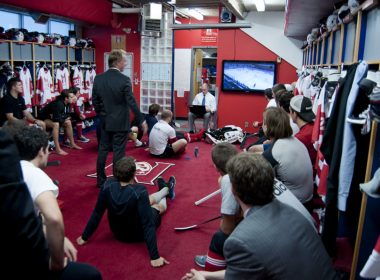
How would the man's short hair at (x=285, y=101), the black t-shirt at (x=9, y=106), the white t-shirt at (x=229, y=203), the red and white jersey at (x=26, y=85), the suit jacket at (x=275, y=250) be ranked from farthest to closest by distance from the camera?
1. the red and white jersey at (x=26, y=85)
2. the black t-shirt at (x=9, y=106)
3. the man's short hair at (x=285, y=101)
4. the white t-shirt at (x=229, y=203)
5. the suit jacket at (x=275, y=250)

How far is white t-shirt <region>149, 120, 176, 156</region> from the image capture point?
6012 mm

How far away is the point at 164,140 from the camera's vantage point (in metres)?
6.07

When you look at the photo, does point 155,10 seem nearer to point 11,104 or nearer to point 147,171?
point 11,104

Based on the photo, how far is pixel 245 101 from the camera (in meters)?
8.64

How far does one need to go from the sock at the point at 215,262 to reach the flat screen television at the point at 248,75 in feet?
21.3

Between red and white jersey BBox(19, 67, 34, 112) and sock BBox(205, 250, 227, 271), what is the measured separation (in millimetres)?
5363

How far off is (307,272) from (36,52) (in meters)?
6.93

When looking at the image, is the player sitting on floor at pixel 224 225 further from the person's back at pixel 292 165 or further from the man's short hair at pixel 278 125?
the man's short hair at pixel 278 125

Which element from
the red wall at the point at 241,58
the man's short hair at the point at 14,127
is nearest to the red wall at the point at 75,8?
the red wall at the point at 241,58

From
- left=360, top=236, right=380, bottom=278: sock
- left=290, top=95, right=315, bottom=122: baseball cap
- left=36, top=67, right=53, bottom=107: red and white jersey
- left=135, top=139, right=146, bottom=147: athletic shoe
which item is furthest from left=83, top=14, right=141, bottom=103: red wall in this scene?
left=360, top=236, right=380, bottom=278: sock

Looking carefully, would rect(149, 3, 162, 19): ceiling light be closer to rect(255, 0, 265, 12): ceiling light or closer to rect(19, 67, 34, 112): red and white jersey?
rect(255, 0, 265, 12): ceiling light

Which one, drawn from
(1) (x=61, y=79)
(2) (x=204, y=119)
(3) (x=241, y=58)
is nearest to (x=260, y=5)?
(3) (x=241, y=58)

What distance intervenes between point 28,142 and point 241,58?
7.14 metres

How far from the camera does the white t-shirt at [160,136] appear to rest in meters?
6.01
